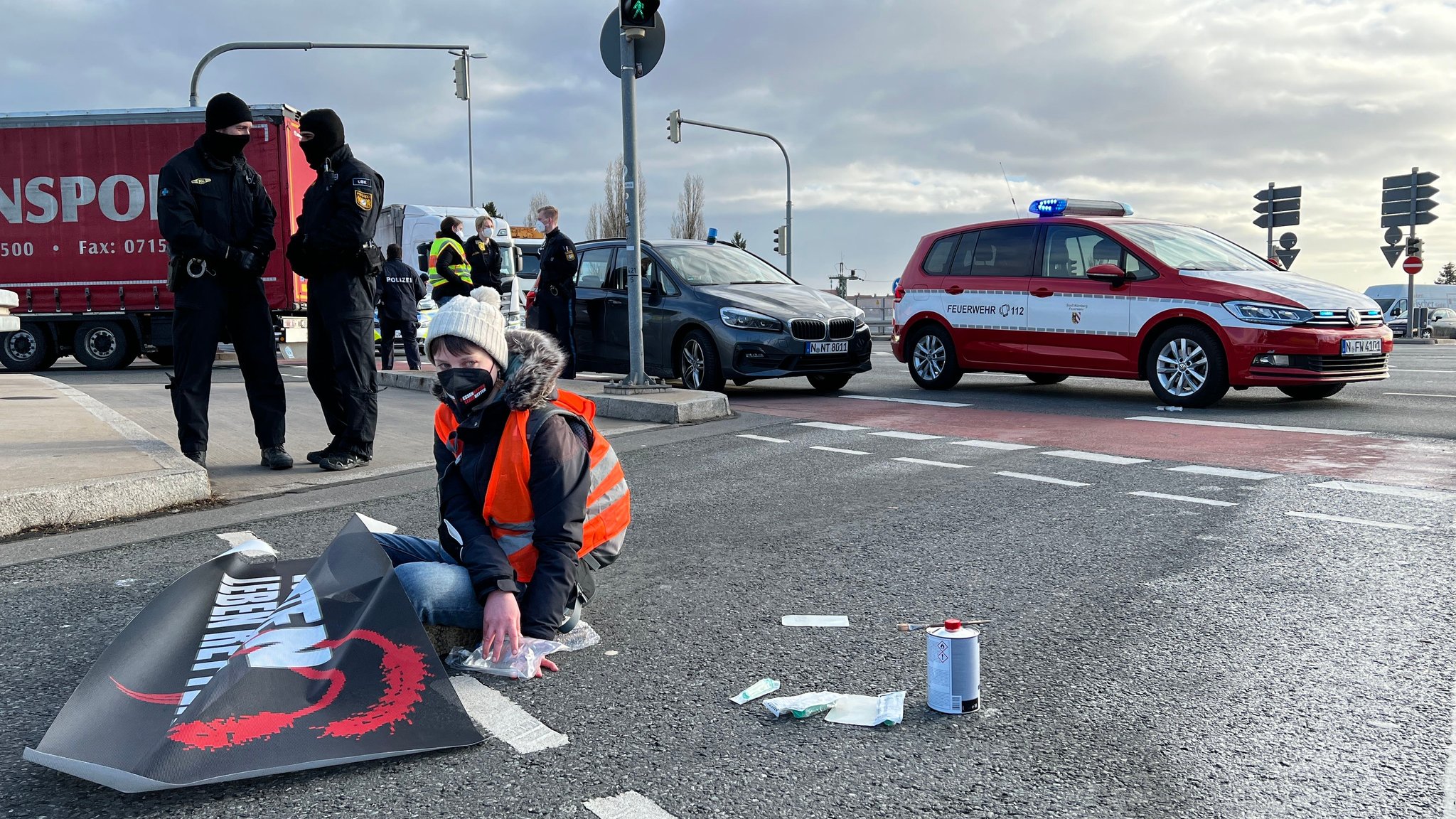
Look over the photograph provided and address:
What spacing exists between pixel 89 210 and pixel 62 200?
1.31ft

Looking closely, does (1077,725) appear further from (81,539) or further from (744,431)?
(744,431)

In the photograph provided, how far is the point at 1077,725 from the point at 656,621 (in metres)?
1.41

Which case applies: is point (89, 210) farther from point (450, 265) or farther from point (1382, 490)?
point (1382, 490)

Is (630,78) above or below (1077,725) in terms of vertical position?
above

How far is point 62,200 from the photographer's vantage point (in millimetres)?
16875

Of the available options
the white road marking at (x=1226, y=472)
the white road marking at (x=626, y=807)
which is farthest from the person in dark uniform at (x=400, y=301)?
the white road marking at (x=626, y=807)

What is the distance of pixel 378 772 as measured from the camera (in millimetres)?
2531

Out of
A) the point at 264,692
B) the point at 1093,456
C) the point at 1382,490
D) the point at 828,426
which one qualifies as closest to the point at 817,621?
the point at 264,692

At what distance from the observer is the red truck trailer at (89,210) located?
1678cm

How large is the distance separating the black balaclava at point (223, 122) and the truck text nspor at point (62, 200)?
11843 millimetres

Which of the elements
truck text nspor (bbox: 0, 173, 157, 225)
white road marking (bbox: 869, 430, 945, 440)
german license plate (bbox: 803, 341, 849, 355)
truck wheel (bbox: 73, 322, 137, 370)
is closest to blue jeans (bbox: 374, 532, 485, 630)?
white road marking (bbox: 869, 430, 945, 440)

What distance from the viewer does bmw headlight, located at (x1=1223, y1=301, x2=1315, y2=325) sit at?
9.36 meters

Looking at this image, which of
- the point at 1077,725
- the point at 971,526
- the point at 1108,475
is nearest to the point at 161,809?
the point at 1077,725

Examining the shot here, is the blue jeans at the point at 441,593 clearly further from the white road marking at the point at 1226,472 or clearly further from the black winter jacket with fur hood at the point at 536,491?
the white road marking at the point at 1226,472
